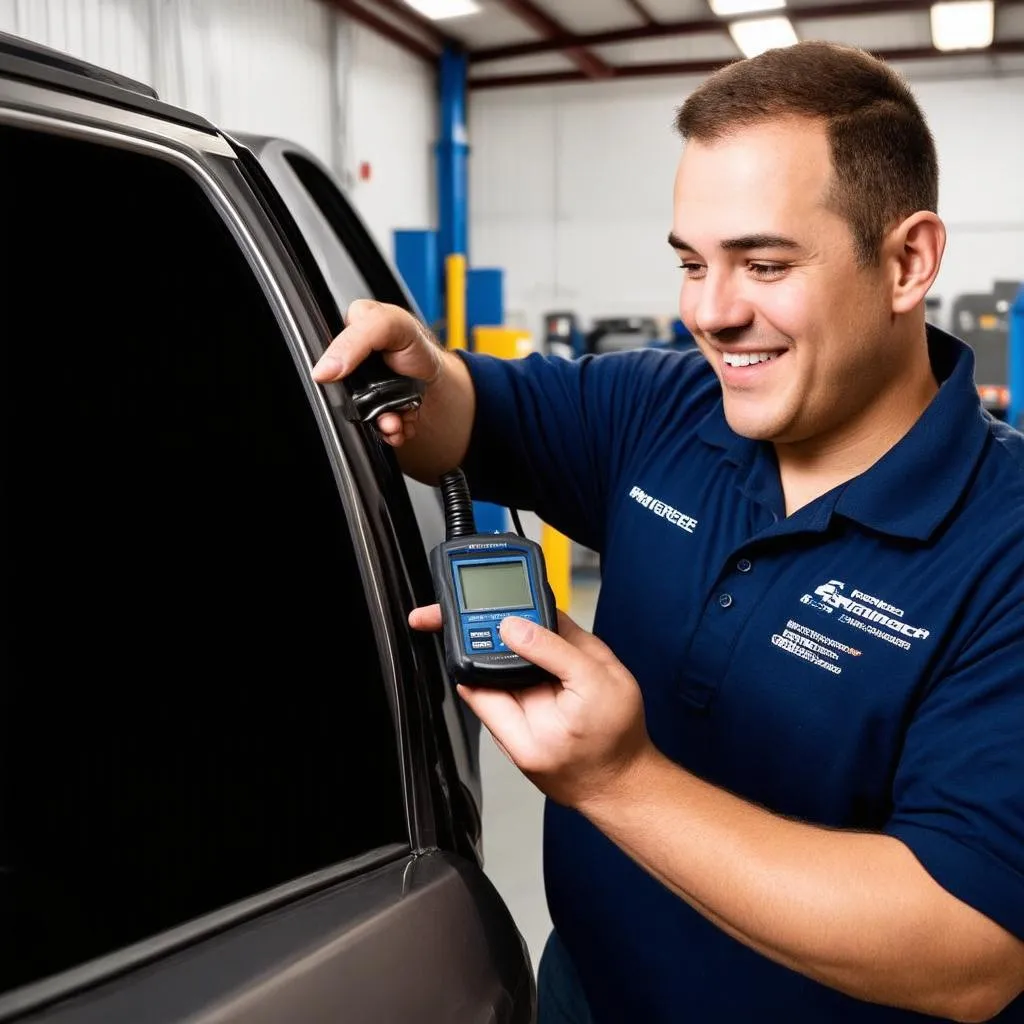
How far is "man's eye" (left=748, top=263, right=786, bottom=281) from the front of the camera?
1255 millimetres

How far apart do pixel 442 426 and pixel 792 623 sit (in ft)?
1.74

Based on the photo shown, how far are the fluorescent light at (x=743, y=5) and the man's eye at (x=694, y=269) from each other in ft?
26.6

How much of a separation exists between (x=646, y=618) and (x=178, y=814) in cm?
62

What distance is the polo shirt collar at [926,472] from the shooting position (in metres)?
1.24

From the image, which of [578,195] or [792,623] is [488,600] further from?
[578,195]

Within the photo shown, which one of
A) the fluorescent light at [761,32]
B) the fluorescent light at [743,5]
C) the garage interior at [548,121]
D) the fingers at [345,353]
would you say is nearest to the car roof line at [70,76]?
the fingers at [345,353]

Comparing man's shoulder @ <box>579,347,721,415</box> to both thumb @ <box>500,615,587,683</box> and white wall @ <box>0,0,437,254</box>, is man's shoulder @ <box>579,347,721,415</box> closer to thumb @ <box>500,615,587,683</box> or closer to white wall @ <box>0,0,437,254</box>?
thumb @ <box>500,615,587,683</box>

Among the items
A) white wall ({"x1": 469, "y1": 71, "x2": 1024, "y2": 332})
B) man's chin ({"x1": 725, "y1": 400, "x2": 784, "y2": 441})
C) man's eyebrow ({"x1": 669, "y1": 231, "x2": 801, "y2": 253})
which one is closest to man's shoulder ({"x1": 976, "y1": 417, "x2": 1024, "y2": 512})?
man's chin ({"x1": 725, "y1": 400, "x2": 784, "y2": 441})

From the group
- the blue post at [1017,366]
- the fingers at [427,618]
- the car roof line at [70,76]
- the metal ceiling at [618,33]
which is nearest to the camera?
the car roof line at [70,76]

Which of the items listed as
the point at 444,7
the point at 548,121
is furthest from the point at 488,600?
the point at 548,121

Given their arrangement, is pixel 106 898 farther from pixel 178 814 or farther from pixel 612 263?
pixel 612 263

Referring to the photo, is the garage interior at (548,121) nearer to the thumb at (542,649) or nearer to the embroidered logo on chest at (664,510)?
the embroidered logo on chest at (664,510)

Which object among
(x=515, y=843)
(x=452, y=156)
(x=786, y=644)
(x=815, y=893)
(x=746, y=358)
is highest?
(x=452, y=156)

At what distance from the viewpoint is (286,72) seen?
7.89m
